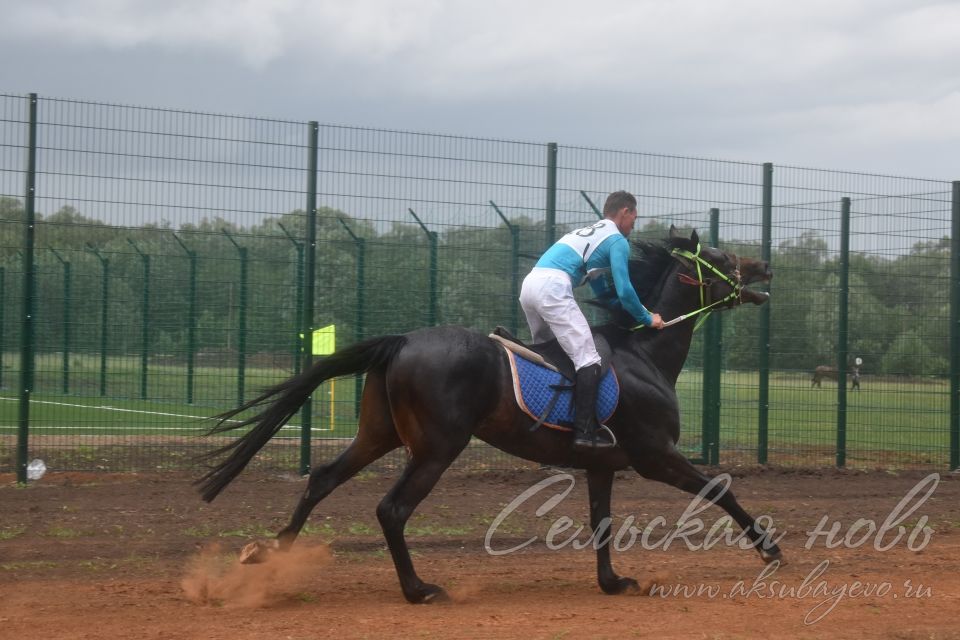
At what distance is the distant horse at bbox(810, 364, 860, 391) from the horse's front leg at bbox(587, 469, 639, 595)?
7149 millimetres

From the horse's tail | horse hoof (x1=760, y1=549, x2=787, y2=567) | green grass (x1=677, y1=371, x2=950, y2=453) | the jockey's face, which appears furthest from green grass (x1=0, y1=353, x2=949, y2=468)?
horse hoof (x1=760, y1=549, x2=787, y2=567)

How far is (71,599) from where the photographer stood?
257 inches

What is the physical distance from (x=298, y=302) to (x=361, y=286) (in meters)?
0.80

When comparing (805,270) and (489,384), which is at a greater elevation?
(805,270)

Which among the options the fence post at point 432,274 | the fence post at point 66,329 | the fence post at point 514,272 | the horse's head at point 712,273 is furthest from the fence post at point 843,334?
the fence post at point 66,329

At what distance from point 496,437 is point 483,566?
52.7 inches

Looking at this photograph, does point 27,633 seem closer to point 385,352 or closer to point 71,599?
point 71,599

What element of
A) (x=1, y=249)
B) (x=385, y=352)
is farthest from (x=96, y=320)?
(x=385, y=352)

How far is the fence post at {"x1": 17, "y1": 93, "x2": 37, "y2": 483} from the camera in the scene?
10953 mm

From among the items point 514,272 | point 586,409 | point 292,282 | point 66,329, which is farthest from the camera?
point 514,272

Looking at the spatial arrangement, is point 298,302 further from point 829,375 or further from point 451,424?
point 829,375

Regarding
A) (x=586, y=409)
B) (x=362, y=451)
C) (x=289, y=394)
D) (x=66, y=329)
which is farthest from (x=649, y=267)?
(x=66, y=329)

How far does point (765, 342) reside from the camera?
13.7m

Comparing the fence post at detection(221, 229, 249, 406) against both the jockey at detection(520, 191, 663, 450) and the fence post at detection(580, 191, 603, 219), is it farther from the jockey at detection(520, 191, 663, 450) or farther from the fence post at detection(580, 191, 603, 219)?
the jockey at detection(520, 191, 663, 450)
